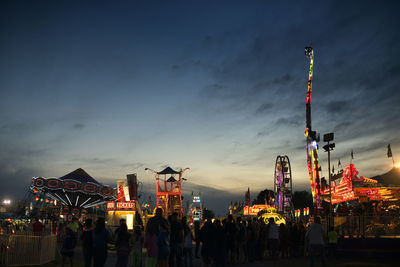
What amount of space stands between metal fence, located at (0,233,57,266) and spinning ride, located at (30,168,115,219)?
26.7m

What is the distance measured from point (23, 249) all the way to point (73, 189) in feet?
91.1

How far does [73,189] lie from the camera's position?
1613 inches

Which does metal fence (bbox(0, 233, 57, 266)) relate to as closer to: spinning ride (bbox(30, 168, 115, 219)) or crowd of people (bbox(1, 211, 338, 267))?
crowd of people (bbox(1, 211, 338, 267))

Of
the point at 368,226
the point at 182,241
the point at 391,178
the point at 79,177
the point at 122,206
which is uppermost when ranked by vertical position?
the point at 79,177

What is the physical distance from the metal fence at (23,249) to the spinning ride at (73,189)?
26.7 metres

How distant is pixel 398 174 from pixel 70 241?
35327 millimetres

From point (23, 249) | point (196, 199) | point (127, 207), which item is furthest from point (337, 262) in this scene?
point (196, 199)

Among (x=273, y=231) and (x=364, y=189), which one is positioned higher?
(x=364, y=189)

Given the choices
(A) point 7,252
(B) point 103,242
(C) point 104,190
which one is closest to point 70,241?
(A) point 7,252

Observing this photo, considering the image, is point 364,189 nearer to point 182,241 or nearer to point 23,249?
point 182,241

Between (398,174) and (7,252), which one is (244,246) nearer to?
(7,252)

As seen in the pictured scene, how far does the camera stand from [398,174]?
38.7 m

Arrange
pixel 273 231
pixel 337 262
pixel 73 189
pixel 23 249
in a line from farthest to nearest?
pixel 73 189 < pixel 273 231 < pixel 337 262 < pixel 23 249

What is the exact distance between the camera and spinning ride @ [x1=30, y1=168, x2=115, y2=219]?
1571 inches
